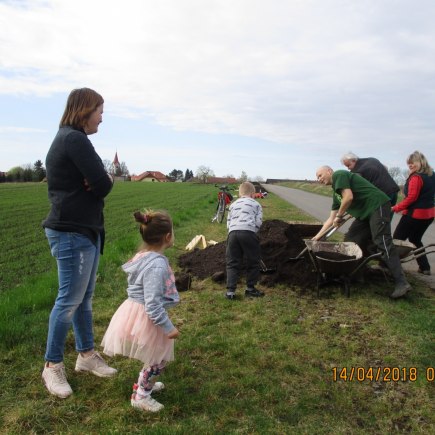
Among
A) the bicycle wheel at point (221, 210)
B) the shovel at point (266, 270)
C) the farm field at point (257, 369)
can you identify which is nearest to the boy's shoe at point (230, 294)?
the farm field at point (257, 369)

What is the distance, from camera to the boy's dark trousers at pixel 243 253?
5.83m

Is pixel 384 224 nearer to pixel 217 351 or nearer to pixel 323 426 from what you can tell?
pixel 217 351

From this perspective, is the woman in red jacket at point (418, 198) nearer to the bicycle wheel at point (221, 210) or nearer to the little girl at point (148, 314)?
the little girl at point (148, 314)

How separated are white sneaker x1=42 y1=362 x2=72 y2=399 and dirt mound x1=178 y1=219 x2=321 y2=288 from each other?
3452mm

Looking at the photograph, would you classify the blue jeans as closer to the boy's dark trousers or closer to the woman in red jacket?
the boy's dark trousers

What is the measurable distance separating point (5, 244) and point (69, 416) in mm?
9538

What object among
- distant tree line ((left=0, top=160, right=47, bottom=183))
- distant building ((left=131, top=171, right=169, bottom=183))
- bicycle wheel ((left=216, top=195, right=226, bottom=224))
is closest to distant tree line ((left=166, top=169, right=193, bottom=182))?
distant building ((left=131, top=171, right=169, bottom=183))

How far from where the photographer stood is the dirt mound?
645cm

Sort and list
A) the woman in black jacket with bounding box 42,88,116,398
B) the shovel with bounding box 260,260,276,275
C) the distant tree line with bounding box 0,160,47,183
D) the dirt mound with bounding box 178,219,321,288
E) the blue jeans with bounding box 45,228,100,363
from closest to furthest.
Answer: the woman in black jacket with bounding box 42,88,116,398
the blue jeans with bounding box 45,228,100,363
the dirt mound with bounding box 178,219,321,288
the shovel with bounding box 260,260,276,275
the distant tree line with bounding box 0,160,47,183

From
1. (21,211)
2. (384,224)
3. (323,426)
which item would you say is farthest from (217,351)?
(21,211)

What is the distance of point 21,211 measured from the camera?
2064cm

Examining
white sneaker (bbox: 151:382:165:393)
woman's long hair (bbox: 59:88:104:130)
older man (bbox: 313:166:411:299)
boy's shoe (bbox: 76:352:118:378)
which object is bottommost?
white sneaker (bbox: 151:382:165:393)

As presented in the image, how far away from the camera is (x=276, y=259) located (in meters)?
6.89

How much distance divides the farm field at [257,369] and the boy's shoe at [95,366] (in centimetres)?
8
